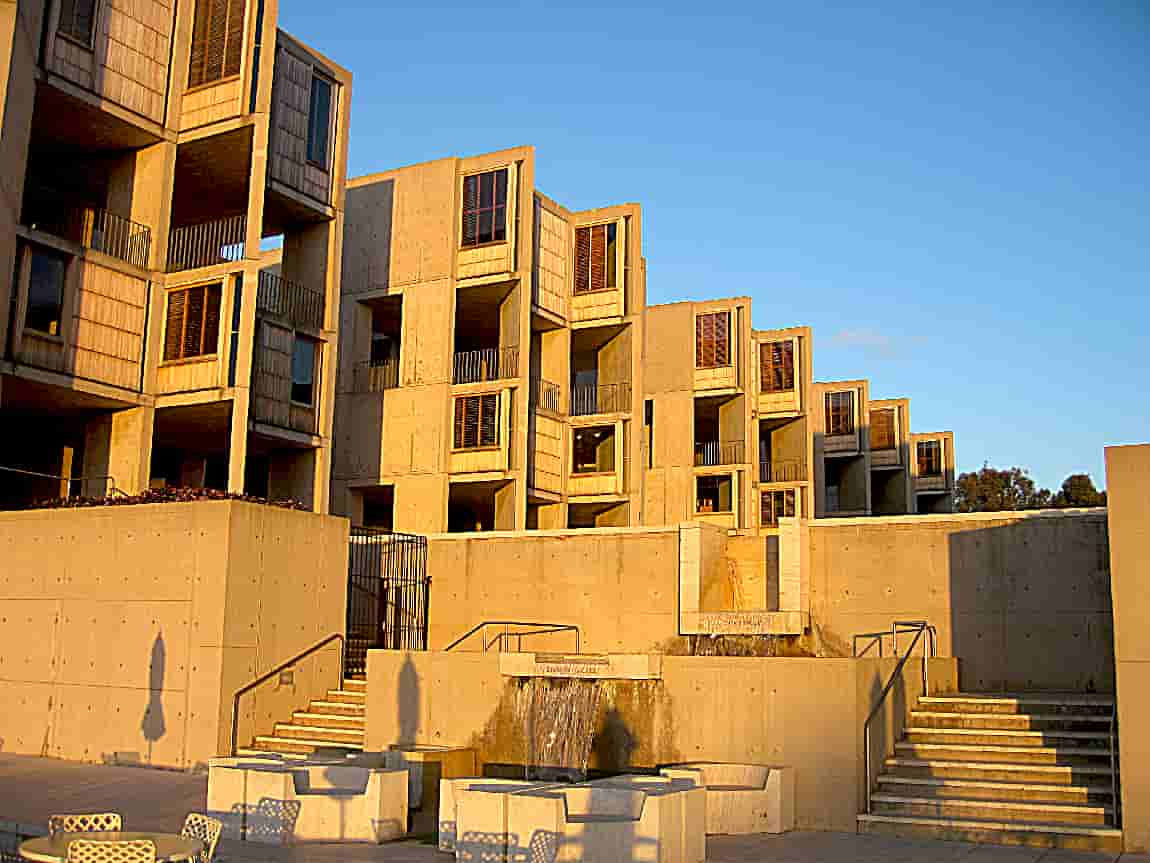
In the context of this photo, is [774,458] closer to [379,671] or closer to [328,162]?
[328,162]

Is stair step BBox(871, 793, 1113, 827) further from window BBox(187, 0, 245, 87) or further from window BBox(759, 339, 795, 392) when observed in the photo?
window BBox(759, 339, 795, 392)

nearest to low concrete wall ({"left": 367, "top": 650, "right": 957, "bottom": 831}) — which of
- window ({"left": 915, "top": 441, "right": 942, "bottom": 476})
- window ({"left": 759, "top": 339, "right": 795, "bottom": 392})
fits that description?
window ({"left": 759, "top": 339, "right": 795, "bottom": 392})

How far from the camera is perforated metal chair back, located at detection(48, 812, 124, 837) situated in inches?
372

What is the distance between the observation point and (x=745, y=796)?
13.7 meters

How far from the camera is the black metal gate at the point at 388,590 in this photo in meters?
25.2

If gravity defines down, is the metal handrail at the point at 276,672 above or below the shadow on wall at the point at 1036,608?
below

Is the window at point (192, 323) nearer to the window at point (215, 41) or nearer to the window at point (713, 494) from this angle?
the window at point (215, 41)

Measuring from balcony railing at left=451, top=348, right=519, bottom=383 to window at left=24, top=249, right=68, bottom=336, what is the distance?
423 inches

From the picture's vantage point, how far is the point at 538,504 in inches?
1377

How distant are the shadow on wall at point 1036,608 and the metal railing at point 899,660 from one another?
44 centimetres

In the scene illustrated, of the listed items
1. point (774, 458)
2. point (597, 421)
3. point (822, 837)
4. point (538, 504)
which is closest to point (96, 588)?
point (822, 837)

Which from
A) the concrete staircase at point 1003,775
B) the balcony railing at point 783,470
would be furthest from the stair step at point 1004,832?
the balcony railing at point 783,470

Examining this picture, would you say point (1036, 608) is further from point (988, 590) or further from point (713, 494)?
point (713, 494)

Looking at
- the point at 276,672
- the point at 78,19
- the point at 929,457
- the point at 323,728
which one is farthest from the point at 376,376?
the point at 929,457
